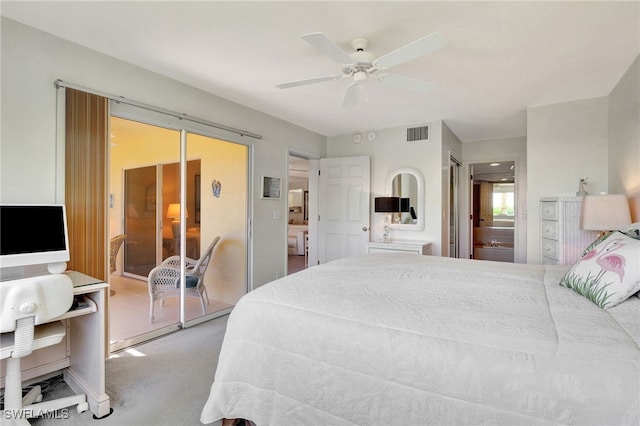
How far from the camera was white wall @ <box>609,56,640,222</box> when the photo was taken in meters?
2.50

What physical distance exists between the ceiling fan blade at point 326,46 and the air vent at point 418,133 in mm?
2558

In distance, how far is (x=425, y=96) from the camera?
3.37 meters

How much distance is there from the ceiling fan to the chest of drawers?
73.5 inches

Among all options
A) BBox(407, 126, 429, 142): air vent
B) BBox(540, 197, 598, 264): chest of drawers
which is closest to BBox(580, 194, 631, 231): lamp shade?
BBox(540, 197, 598, 264): chest of drawers

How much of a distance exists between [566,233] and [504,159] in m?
2.67

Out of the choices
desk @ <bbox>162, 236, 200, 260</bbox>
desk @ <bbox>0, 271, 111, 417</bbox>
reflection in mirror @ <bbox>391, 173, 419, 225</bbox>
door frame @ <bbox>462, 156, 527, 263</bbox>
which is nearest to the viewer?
desk @ <bbox>0, 271, 111, 417</bbox>

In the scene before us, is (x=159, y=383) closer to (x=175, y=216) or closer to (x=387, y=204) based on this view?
(x=175, y=216)

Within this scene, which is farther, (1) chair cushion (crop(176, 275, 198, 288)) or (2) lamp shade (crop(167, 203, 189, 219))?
(2) lamp shade (crop(167, 203, 189, 219))

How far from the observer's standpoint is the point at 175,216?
3693mm

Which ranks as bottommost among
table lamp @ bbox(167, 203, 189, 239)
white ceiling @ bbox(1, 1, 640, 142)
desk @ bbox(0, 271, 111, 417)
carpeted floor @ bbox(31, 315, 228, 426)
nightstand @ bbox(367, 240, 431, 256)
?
carpeted floor @ bbox(31, 315, 228, 426)

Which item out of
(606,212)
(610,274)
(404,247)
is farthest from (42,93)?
(606,212)

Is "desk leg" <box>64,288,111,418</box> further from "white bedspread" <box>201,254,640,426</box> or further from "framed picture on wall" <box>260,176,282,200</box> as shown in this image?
"framed picture on wall" <box>260,176,282,200</box>

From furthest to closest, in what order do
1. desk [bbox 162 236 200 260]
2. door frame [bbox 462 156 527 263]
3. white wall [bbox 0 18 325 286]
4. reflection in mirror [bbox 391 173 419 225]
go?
1. door frame [bbox 462 156 527 263]
2. reflection in mirror [bbox 391 173 419 225]
3. desk [bbox 162 236 200 260]
4. white wall [bbox 0 18 325 286]

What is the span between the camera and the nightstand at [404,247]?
4008 millimetres
